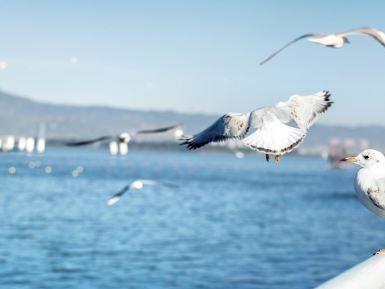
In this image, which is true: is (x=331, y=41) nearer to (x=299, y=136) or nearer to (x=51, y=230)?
(x=299, y=136)

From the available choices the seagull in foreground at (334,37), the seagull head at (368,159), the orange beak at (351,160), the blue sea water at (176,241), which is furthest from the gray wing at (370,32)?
Result: the blue sea water at (176,241)

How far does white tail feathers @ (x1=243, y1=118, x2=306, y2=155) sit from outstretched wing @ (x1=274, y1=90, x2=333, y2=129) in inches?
2.0

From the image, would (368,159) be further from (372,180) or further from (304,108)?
(304,108)

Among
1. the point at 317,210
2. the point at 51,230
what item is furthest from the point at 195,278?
the point at 317,210

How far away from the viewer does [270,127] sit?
359 centimetres

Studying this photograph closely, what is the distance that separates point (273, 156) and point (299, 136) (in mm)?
402

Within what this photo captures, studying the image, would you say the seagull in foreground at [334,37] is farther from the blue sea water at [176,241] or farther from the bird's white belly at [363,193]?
the blue sea water at [176,241]

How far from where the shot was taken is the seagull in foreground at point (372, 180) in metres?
4.42

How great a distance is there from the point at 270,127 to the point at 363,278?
2.46 feet

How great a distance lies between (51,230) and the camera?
171 ft

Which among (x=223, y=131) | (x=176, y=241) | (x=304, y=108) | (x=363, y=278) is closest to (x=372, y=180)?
(x=304, y=108)

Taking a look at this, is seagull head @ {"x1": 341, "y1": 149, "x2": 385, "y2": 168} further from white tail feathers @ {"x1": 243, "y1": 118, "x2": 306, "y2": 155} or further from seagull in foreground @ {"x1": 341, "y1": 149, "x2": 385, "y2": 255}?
white tail feathers @ {"x1": 243, "y1": 118, "x2": 306, "y2": 155}

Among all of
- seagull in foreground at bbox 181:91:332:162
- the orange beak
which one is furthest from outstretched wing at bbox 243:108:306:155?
the orange beak

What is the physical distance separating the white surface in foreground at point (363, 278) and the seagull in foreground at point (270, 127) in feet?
1.94
